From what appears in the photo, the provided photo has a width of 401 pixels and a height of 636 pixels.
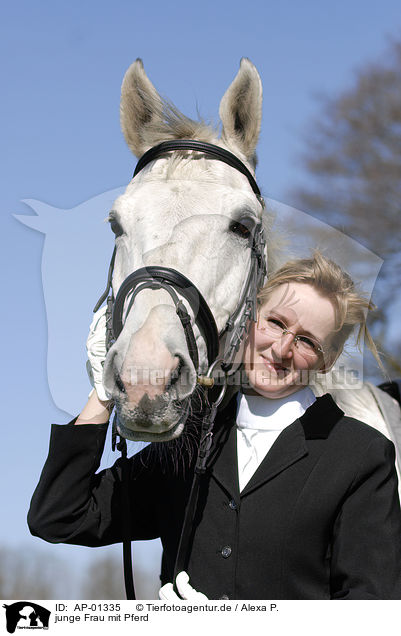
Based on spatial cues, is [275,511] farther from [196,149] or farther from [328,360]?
[196,149]

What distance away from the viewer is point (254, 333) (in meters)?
2.64

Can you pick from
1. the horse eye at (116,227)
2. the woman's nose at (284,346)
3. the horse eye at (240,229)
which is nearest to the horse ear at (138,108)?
the horse eye at (116,227)

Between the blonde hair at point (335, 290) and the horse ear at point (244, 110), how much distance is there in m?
0.69

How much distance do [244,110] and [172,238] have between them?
38.4 inches

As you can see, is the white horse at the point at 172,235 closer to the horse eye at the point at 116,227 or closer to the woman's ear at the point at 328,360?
the horse eye at the point at 116,227

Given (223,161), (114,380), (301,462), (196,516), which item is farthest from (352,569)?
(223,161)

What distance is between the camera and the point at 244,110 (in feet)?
10.2

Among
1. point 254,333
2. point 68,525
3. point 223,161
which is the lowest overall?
point 68,525

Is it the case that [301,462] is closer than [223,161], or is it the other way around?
[301,462]

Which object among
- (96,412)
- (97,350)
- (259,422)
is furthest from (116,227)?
(259,422)

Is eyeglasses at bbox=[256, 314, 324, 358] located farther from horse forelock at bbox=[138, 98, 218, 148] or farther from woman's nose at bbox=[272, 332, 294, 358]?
horse forelock at bbox=[138, 98, 218, 148]

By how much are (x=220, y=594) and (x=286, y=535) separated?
31 cm

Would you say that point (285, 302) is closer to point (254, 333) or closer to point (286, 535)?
point (254, 333)

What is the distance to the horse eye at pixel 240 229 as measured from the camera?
270 centimetres
